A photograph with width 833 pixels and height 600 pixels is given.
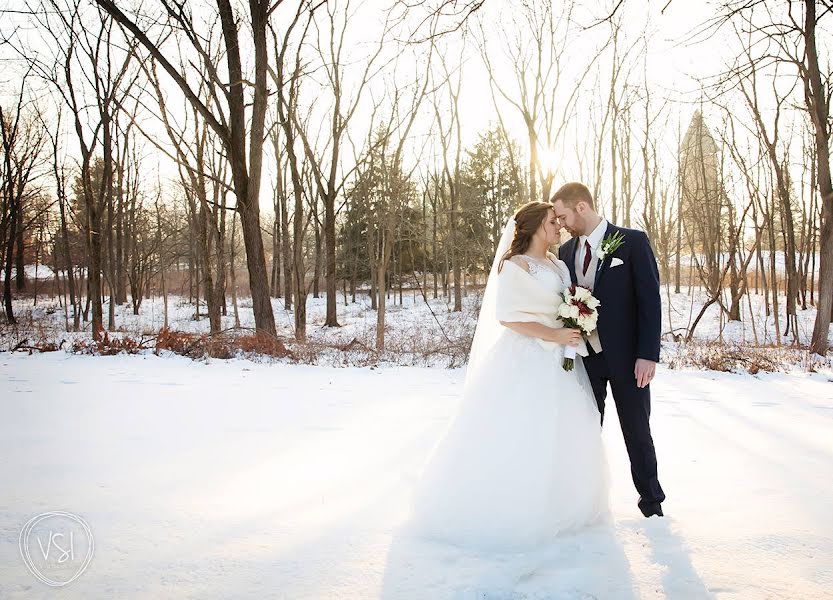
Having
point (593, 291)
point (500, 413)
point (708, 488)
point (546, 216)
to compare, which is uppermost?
point (546, 216)

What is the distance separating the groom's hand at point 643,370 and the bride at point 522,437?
0.32 meters

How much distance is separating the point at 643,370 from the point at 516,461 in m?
0.99

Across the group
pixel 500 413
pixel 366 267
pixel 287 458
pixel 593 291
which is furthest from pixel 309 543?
pixel 366 267

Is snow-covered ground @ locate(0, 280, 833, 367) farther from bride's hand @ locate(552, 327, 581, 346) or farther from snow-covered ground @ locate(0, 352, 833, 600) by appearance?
bride's hand @ locate(552, 327, 581, 346)

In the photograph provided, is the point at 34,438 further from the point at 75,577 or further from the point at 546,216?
the point at 546,216

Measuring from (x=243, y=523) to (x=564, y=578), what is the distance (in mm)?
1835

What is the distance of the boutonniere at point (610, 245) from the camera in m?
3.45

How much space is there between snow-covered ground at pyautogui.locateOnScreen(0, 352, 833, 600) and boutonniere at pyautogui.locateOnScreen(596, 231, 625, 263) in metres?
1.68

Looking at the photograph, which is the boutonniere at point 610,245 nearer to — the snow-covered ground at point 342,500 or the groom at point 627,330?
the groom at point 627,330

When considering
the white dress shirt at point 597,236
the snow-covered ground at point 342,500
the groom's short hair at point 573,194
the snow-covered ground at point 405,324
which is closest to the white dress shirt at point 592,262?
the white dress shirt at point 597,236

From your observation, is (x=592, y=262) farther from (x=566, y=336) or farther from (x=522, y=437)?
(x=522, y=437)

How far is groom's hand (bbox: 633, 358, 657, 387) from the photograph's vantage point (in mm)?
3357

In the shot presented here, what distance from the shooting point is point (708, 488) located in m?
3.93

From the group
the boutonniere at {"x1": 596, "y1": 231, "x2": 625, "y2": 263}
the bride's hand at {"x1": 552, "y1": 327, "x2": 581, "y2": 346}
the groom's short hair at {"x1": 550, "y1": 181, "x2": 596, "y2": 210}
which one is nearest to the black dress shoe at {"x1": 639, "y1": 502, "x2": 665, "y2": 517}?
the bride's hand at {"x1": 552, "y1": 327, "x2": 581, "y2": 346}
